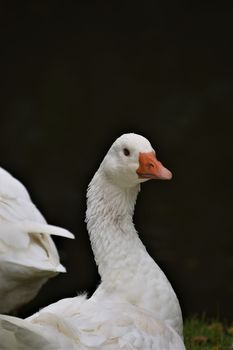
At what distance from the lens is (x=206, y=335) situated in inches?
259

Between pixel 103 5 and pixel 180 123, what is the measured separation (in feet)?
4.85

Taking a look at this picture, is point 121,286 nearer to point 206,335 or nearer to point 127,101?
point 206,335

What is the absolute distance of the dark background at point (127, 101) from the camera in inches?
372

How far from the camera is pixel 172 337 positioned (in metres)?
4.79

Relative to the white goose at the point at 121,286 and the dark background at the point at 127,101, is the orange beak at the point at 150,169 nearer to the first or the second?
the white goose at the point at 121,286

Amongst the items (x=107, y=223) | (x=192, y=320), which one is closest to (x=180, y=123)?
(x=192, y=320)

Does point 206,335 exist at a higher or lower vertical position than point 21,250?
lower

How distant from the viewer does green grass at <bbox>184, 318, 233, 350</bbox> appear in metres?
6.26

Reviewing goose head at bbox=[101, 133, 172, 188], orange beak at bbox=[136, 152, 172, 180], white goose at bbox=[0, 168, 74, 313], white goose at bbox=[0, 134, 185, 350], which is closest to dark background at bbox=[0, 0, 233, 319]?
white goose at bbox=[0, 168, 74, 313]

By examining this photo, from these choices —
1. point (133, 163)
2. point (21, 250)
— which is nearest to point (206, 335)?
point (21, 250)

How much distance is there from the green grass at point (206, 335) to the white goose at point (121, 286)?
1203 mm

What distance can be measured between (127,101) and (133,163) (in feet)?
15.4

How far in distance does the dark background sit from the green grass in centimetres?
239

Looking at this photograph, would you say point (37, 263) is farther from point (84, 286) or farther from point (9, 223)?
point (84, 286)
